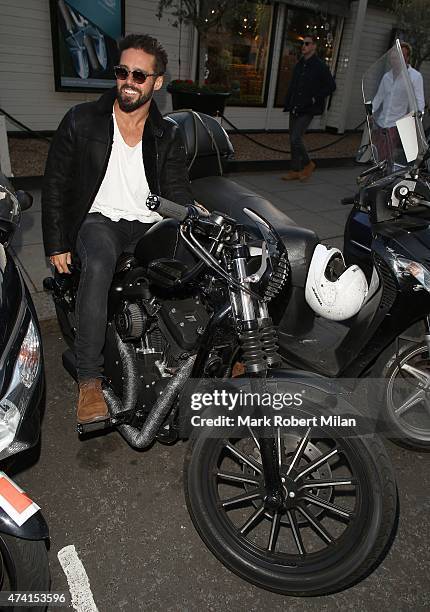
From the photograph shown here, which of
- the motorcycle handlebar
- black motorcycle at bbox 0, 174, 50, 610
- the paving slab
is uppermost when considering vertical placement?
the motorcycle handlebar

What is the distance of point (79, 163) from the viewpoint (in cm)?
291

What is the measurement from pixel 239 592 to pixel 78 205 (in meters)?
2.25

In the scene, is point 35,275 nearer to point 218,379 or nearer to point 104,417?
point 104,417

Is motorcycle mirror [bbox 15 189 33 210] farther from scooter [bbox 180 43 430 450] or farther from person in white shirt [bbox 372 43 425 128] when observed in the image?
person in white shirt [bbox 372 43 425 128]

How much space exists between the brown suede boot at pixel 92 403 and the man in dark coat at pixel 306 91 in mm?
7728

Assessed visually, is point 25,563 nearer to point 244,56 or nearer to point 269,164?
point 269,164

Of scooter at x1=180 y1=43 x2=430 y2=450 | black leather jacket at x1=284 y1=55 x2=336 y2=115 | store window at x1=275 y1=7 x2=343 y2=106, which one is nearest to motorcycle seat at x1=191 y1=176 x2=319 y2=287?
scooter at x1=180 y1=43 x2=430 y2=450

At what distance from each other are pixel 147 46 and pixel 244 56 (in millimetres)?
12020

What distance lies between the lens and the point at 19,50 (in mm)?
9781

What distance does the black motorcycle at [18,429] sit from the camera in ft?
5.50

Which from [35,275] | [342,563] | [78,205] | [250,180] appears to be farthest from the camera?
[250,180]

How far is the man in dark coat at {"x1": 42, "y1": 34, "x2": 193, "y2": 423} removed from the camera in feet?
8.87

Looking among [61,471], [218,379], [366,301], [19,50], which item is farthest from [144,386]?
[19,50]

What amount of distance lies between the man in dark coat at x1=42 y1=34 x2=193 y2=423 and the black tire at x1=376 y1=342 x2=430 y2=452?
1647 mm
